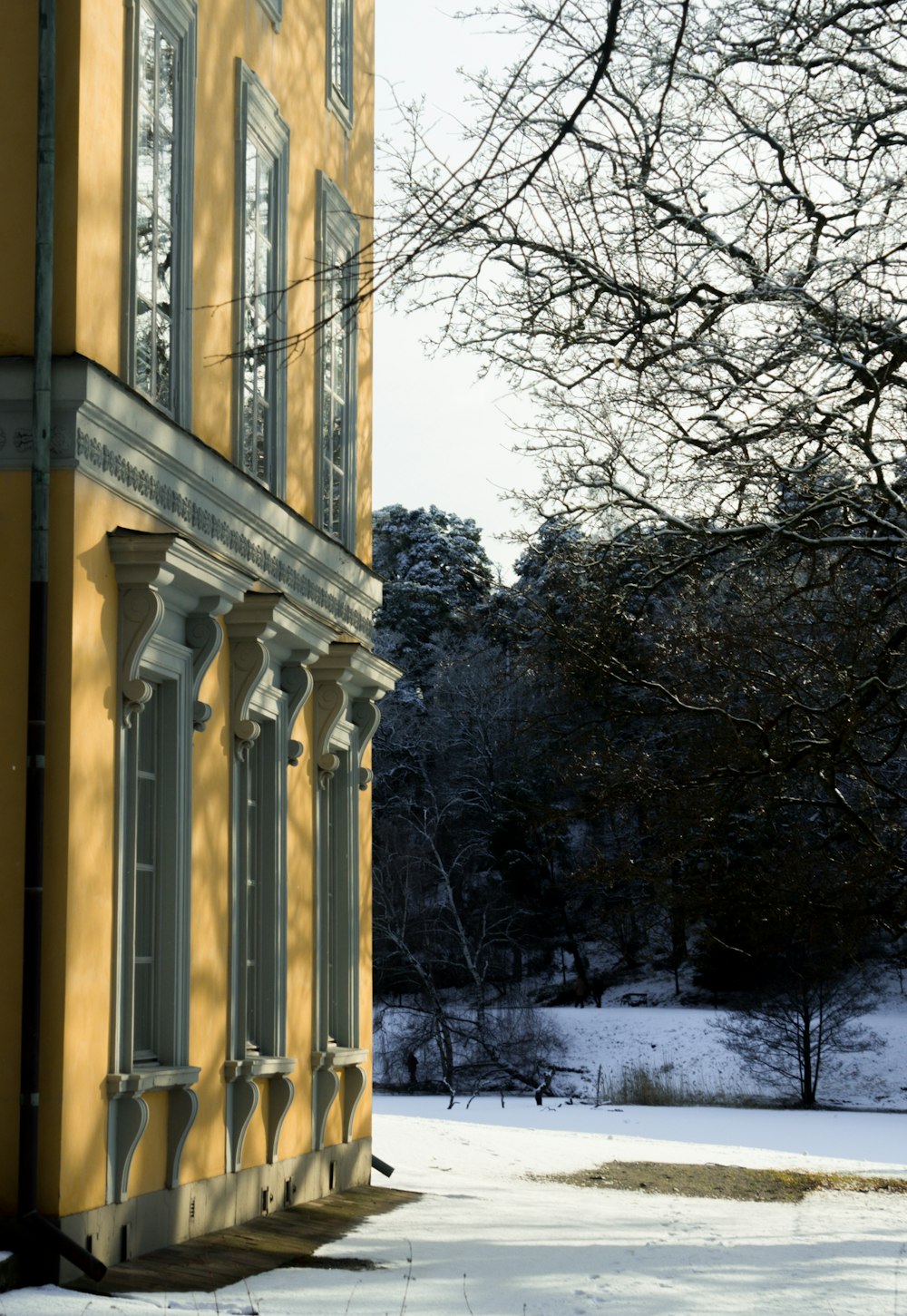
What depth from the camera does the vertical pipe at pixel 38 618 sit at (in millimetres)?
7789

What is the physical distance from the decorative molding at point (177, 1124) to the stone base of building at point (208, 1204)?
11cm

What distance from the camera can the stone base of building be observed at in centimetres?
830

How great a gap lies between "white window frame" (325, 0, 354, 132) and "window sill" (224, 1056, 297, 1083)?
7956mm

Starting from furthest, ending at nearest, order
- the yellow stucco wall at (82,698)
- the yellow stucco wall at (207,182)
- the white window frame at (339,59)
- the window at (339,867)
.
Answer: the white window frame at (339,59) < the window at (339,867) < the yellow stucco wall at (207,182) < the yellow stucco wall at (82,698)

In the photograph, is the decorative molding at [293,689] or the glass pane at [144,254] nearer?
the glass pane at [144,254]

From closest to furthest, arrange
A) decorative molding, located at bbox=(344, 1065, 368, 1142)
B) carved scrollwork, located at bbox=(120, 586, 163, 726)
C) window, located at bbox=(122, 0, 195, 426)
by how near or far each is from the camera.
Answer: carved scrollwork, located at bbox=(120, 586, 163, 726) < window, located at bbox=(122, 0, 195, 426) < decorative molding, located at bbox=(344, 1065, 368, 1142)

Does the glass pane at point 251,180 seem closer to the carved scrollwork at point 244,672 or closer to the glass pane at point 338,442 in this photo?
the carved scrollwork at point 244,672

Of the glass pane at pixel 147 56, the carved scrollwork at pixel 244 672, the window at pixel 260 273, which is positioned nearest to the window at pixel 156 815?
the carved scrollwork at pixel 244 672

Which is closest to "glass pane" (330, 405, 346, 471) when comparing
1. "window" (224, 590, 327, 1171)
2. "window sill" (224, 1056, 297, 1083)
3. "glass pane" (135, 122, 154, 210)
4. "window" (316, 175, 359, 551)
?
"window" (316, 175, 359, 551)

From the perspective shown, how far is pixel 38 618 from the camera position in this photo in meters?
8.08

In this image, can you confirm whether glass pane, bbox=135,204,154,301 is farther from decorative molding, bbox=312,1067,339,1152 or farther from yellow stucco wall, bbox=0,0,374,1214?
decorative molding, bbox=312,1067,339,1152

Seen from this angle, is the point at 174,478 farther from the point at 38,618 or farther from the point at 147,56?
the point at 147,56

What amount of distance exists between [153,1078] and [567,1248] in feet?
9.39

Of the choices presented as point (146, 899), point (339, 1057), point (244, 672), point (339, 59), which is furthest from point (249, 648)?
point (339, 59)
